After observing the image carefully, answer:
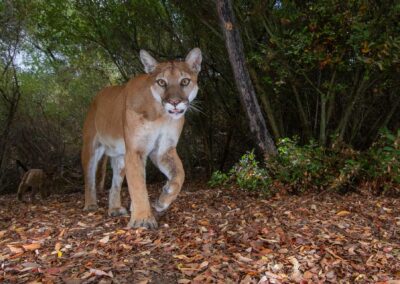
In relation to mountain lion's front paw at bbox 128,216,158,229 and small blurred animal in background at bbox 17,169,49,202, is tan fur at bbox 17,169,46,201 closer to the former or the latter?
small blurred animal in background at bbox 17,169,49,202

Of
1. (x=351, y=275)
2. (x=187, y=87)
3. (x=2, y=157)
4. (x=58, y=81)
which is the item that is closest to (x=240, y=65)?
(x=187, y=87)

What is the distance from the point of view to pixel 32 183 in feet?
24.3

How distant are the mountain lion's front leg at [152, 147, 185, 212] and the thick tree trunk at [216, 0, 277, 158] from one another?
1.40 meters

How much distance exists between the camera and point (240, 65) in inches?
225

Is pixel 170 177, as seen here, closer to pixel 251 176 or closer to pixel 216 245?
pixel 216 245

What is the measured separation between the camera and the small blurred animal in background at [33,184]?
7.27 metres

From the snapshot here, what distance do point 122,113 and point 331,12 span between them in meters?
2.73

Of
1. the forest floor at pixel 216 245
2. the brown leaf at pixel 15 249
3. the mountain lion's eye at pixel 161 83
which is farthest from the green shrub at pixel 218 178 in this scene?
the brown leaf at pixel 15 249

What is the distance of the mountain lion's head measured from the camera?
14.6ft

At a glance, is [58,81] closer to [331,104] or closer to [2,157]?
[2,157]

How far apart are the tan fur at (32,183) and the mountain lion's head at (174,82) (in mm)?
3472

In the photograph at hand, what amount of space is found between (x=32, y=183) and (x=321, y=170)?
437 centimetres

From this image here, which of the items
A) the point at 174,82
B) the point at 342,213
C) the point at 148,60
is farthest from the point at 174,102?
the point at 342,213

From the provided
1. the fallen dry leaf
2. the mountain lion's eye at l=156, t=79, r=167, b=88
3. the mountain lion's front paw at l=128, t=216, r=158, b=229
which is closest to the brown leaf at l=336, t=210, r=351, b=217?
the fallen dry leaf
